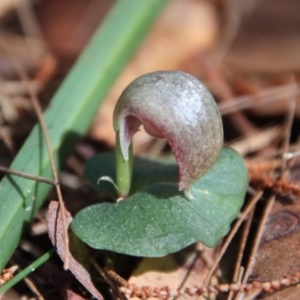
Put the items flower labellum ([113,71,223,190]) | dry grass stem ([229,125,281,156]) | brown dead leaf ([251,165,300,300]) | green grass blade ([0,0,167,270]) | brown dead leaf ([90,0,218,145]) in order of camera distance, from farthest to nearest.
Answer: brown dead leaf ([90,0,218,145]) < dry grass stem ([229,125,281,156]) < green grass blade ([0,0,167,270]) < brown dead leaf ([251,165,300,300]) < flower labellum ([113,71,223,190])

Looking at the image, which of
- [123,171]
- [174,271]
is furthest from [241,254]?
[123,171]

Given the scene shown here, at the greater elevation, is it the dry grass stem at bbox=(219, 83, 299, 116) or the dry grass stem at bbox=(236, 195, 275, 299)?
the dry grass stem at bbox=(219, 83, 299, 116)

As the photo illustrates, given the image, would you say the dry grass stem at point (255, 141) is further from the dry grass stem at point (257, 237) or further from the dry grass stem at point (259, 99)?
the dry grass stem at point (257, 237)

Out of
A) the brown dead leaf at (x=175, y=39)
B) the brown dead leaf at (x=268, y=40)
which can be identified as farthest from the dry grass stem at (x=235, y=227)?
the brown dead leaf at (x=268, y=40)

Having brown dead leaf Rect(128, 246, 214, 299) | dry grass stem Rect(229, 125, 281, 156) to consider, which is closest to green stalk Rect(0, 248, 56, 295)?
brown dead leaf Rect(128, 246, 214, 299)

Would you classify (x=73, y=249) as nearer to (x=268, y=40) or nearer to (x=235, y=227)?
(x=235, y=227)

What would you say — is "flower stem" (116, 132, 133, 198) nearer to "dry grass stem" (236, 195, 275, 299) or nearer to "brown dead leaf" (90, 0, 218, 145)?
"dry grass stem" (236, 195, 275, 299)
